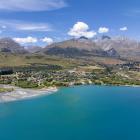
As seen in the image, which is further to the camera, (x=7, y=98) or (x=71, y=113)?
(x=7, y=98)

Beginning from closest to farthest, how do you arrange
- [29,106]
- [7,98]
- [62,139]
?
1. [62,139]
2. [29,106]
3. [7,98]

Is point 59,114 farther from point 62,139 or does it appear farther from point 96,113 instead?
point 62,139

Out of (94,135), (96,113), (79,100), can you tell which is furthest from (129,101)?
(94,135)

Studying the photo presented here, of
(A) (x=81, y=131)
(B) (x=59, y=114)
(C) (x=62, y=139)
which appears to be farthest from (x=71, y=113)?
(C) (x=62, y=139)

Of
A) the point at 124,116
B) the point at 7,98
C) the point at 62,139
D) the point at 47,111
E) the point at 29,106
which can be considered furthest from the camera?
the point at 7,98

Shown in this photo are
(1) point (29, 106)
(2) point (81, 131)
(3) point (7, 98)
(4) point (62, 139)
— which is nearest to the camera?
(4) point (62, 139)

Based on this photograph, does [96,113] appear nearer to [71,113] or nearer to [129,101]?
[71,113]
